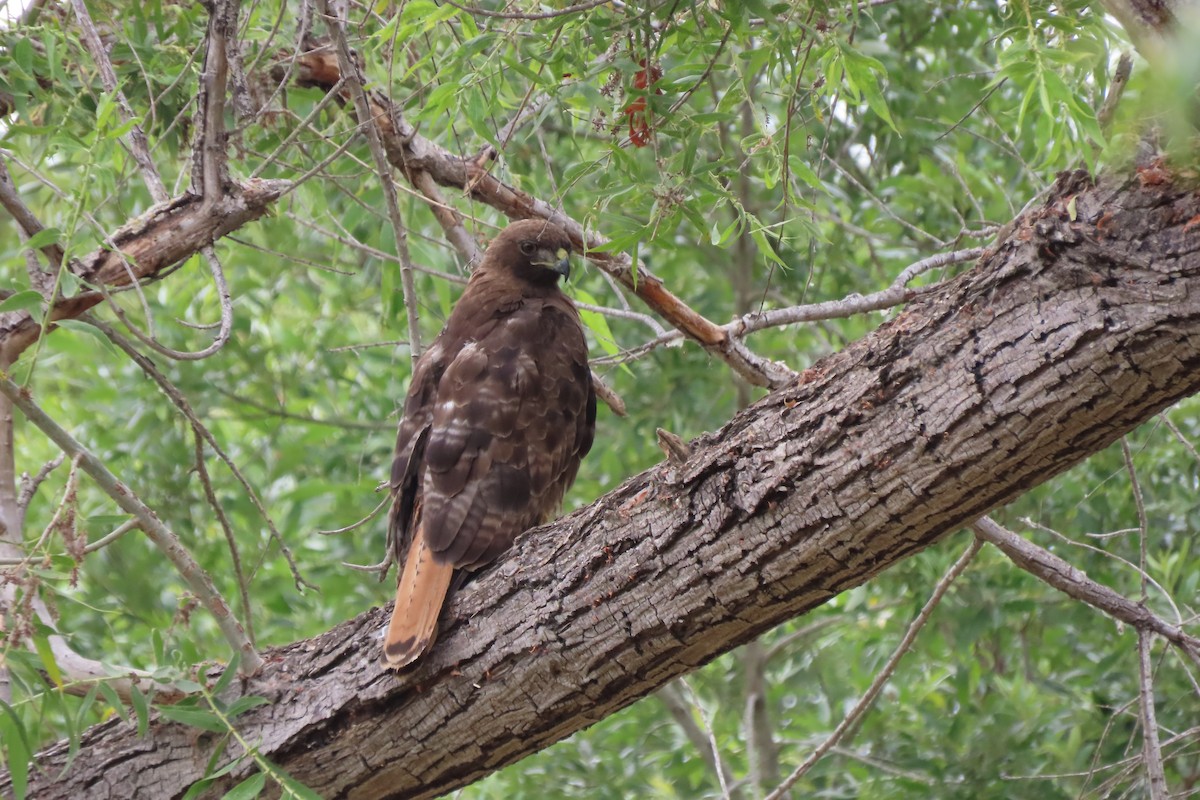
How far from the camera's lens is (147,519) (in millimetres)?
2680

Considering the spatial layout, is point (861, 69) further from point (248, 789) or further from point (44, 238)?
point (248, 789)

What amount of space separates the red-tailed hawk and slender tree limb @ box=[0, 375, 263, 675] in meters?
0.50

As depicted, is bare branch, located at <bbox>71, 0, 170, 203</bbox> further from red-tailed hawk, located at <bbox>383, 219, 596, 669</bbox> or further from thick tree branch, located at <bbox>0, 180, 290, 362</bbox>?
red-tailed hawk, located at <bbox>383, 219, 596, 669</bbox>

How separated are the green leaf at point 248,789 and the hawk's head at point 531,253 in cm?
203

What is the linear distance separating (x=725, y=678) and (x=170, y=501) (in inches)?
116

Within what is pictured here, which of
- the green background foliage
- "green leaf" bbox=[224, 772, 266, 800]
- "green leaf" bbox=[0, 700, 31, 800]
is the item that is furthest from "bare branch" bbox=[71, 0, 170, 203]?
"green leaf" bbox=[224, 772, 266, 800]

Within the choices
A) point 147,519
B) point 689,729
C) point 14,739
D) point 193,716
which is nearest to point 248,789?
point 193,716

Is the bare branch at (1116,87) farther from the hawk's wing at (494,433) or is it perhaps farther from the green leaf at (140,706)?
the green leaf at (140,706)

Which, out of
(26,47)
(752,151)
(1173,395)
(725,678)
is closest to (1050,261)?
(1173,395)

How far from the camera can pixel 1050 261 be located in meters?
1.95

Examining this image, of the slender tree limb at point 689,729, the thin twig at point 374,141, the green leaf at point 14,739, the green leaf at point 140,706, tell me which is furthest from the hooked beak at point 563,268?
the slender tree limb at point 689,729

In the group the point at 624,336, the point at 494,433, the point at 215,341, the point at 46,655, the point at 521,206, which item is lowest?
the point at 46,655

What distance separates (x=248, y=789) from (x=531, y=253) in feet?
7.08

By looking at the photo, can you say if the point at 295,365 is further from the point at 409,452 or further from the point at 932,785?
the point at 932,785
